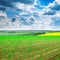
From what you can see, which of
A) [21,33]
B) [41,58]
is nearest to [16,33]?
[21,33]

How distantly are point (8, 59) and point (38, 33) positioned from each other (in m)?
27.4

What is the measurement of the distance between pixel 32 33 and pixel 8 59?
26889mm

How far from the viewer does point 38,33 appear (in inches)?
1437

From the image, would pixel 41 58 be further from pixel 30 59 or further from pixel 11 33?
pixel 11 33

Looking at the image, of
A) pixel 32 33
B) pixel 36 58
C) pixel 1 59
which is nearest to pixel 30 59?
pixel 36 58

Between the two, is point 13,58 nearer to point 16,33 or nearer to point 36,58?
point 36,58

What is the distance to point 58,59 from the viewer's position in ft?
31.9

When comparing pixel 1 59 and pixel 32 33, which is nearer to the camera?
pixel 1 59

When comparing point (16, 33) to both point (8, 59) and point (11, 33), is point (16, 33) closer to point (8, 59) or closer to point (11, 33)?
point (11, 33)

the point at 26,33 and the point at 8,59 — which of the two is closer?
the point at 8,59

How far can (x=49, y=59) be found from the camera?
9.66m

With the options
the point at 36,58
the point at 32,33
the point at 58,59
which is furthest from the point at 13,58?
the point at 32,33

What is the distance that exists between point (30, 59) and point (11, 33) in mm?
26914

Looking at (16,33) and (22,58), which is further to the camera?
(16,33)
